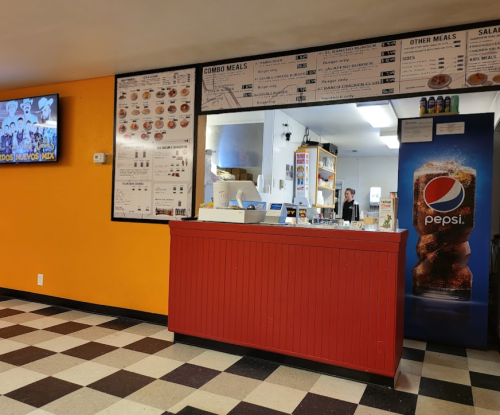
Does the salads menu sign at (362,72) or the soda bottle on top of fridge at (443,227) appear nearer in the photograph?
the salads menu sign at (362,72)

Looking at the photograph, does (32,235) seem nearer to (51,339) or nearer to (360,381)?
(51,339)

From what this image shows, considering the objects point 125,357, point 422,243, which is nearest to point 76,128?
point 125,357

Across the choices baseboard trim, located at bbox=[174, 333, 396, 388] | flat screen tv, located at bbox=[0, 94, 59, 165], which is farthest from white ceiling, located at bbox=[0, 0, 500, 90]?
baseboard trim, located at bbox=[174, 333, 396, 388]

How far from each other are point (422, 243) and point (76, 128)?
4.03 metres

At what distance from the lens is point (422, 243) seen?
3.86 m

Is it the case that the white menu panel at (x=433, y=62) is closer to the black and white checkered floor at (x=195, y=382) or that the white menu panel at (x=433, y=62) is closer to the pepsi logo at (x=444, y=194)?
the pepsi logo at (x=444, y=194)

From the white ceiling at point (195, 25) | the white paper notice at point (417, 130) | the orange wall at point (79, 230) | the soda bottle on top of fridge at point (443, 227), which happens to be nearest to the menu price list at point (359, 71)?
the white ceiling at point (195, 25)

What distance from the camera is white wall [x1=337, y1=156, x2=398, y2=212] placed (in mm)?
10961

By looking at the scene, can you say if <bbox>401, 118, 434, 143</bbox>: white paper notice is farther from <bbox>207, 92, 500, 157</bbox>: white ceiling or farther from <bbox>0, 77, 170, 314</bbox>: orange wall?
<bbox>0, 77, 170, 314</bbox>: orange wall

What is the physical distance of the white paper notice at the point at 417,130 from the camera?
3.82 metres

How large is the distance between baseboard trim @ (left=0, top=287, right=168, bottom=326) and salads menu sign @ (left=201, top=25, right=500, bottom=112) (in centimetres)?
Answer: 221

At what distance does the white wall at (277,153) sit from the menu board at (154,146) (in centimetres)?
189

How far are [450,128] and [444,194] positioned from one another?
62cm

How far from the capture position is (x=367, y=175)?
11195 mm
